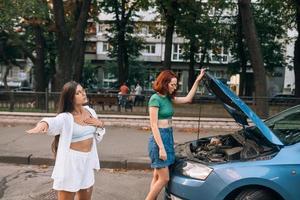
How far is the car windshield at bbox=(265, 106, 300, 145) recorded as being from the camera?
5.24 metres

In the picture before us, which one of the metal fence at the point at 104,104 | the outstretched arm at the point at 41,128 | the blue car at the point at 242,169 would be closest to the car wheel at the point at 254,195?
the blue car at the point at 242,169

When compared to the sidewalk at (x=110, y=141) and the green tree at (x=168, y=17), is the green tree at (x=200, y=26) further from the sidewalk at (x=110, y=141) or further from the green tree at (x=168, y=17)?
the sidewalk at (x=110, y=141)

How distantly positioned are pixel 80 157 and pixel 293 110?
346 centimetres

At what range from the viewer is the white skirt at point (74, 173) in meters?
4.35

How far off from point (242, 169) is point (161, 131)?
1.21 m

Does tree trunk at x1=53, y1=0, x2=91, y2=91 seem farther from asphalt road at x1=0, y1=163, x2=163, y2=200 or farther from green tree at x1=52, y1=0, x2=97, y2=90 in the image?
asphalt road at x1=0, y1=163, x2=163, y2=200

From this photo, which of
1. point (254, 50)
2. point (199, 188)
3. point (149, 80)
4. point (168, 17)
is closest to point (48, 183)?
point (199, 188)

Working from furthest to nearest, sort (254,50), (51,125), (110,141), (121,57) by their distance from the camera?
(121,57), (254,50), (110,141), (51,125)

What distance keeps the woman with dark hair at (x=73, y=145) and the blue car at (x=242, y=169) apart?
107 centimetres

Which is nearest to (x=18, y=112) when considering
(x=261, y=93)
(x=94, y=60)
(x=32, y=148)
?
(x=32, y=148)

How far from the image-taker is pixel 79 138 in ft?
14.5

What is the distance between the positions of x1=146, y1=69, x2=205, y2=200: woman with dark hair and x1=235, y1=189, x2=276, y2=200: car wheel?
3.17 ft

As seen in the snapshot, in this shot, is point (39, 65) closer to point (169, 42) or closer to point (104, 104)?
point (169, 42)

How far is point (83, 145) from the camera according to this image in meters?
4.43
